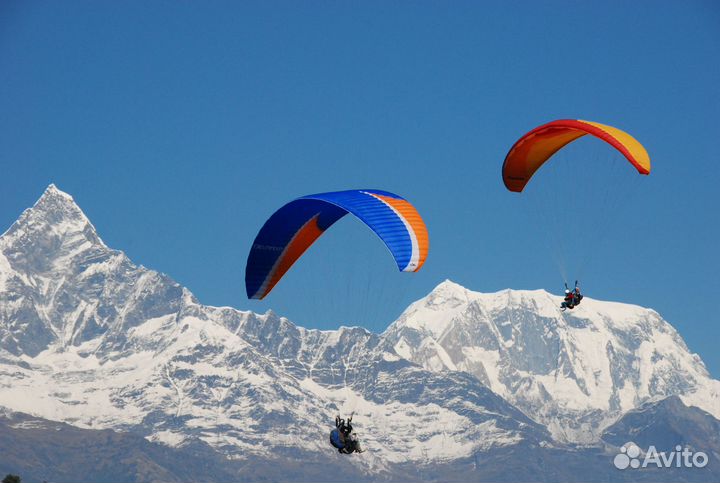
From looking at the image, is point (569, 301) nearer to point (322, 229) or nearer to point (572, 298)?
point (572, 298)

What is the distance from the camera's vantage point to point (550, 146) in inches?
2758

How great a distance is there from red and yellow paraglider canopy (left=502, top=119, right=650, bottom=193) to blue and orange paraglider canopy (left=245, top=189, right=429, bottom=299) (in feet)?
26.1

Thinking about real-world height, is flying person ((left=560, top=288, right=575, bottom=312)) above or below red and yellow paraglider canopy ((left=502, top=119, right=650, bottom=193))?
below

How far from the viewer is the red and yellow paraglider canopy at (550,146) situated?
62.1 meters

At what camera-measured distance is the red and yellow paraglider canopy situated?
204ft

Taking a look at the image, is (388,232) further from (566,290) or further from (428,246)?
(566,290)

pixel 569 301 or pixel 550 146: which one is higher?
pixel 550 146

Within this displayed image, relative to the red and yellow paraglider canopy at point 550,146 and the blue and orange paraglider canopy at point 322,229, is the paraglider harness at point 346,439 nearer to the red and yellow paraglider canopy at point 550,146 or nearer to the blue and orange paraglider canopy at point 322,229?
the blue and orange paraglider canopy at point 322,229

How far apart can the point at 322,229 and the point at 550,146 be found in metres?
12.3

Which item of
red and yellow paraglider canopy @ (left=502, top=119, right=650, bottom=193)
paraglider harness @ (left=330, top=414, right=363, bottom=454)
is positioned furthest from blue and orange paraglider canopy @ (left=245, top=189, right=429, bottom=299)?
red and yellow paraglider canopy @ (left=502, top=119, right=650, bottom=193)

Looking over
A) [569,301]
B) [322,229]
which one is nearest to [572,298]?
[569,301]

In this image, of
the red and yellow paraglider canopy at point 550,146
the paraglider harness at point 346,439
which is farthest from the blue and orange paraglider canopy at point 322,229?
the red and yellow paraglider canopy at point 550,146

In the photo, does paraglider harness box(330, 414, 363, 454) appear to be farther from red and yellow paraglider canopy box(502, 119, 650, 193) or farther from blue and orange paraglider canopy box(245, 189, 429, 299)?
red and yellow paraglider canopy box(502, 119, 650, 193)

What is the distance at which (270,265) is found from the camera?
223 feet
